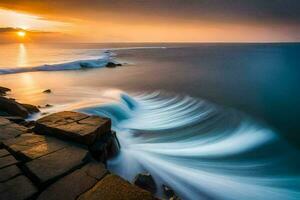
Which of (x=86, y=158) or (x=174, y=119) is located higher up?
(x=86, y=158)

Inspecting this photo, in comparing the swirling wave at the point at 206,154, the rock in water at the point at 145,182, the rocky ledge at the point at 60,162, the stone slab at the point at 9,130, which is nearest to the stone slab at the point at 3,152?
the rocky ledge at the point at 60,162

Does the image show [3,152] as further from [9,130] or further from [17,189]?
[17,189]

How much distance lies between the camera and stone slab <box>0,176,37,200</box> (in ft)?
9.64

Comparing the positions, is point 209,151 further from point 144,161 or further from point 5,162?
point 5,162

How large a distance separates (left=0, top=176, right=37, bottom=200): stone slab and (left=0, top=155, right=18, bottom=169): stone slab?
0.44 m

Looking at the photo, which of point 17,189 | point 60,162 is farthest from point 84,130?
point 17,189

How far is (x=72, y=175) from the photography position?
3475mm

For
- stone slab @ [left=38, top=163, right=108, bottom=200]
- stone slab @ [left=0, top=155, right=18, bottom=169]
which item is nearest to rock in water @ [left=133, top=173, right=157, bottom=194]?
stone slab @ [left=38, top=163, right=108, bottom=200]

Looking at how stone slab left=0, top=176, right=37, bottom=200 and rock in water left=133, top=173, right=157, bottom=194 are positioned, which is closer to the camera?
stone slab left=0, top=176, right=37, bottom=200

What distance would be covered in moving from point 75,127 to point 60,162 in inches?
46.5

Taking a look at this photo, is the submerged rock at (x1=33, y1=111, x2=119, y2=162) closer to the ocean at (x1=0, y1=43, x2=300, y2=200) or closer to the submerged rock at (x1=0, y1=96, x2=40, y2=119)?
the ocean at (x1=0, y1=43, x2=300, y2=200)

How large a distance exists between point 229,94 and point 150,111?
7444 millimetres

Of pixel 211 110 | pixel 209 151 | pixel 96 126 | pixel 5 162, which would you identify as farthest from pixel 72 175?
pixel 211 110

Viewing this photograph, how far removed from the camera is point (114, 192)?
3139 millimetres
